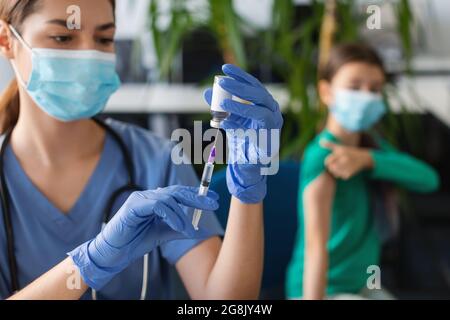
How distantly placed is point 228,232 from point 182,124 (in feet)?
4.48

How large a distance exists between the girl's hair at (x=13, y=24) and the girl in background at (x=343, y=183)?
0.56 m

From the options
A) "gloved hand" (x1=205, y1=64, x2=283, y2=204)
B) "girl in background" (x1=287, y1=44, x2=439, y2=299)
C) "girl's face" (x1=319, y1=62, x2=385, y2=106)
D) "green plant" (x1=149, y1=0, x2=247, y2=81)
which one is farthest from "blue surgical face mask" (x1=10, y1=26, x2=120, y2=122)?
"green plant" (x1=149, y1=0, x2=247, y2=81)

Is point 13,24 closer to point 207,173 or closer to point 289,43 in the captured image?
point 207,173

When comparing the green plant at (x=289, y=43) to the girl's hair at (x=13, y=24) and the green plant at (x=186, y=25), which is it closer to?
the green plant at (x=186, y=25)

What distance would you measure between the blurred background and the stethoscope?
0.48ft

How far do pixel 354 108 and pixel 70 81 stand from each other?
66 centimetres

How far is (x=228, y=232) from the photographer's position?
0.89 meters

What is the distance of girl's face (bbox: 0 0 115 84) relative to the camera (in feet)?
2.75

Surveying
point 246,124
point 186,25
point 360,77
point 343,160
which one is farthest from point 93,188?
point 186,25

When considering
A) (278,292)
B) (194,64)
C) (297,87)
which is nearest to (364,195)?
(278,292)

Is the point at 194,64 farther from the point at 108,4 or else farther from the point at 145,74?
the point at 108,4

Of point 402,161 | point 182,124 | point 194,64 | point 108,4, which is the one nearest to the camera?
point 108,4

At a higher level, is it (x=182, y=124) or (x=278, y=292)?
(x=182, y=124)

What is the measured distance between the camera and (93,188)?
96 cm
